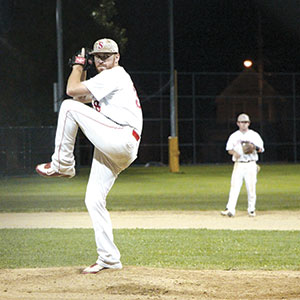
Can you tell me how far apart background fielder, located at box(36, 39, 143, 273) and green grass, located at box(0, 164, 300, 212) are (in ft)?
31.0

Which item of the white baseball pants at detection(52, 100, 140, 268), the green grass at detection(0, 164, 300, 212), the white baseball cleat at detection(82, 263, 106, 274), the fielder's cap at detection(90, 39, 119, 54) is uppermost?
the fielder's cap at detection(90, 39, 119, 54)

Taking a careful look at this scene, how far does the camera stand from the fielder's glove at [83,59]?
7246mm

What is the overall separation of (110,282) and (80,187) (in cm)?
1800

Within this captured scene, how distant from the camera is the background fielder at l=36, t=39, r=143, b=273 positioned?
7047 millimetres

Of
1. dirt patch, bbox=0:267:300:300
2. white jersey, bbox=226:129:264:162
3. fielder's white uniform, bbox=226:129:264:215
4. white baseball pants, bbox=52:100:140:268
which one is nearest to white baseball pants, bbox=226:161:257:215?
fielder's white uniform, bbox=226:129:264:215

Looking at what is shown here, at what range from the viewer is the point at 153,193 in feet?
71.8

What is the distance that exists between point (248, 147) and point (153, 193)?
7.64 meters

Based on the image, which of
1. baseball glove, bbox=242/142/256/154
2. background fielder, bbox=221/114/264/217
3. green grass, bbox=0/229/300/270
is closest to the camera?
green grass, bbox=0/229/300/270

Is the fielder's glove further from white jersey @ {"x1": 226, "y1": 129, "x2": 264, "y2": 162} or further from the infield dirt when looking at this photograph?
white jersey @ {"x1": 226, "y1": 129, "x2": 264, "y2": 162}

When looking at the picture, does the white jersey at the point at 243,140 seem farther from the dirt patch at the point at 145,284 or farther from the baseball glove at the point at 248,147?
the dirt patch at the point at 145,284

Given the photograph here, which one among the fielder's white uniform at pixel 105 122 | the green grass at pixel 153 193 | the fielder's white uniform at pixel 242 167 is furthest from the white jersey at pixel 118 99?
the green grass at pixel 153 193

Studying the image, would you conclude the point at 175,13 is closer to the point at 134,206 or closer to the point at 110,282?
the point at 134,206

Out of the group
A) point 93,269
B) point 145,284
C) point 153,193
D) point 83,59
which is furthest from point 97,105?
point 153,193

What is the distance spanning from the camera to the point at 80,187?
25.0 m
